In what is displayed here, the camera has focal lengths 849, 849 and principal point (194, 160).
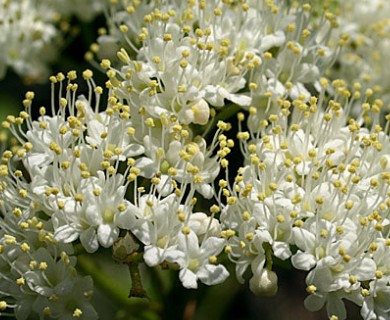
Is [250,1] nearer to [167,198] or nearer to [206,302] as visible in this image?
[167,198]

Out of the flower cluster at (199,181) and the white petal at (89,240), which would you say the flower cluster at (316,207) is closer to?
the flower cluster at (199,181)

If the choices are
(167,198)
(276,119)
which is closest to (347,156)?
(276,119)

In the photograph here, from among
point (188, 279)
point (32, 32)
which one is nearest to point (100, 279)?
point (188, 279)

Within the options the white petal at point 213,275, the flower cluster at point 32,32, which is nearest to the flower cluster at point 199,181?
the white petal at point 213,275

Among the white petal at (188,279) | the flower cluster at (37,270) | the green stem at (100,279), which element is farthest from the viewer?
the green stem at (100,279)

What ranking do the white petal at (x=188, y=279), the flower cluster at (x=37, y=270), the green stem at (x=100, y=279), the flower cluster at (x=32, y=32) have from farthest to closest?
1. the flower cluster at (x=32, y=32)
2. the green stem at (x=100, y=279)
3. the flower cluster at (x=37, y=270)
4. the white petal at (x=188, y=279)

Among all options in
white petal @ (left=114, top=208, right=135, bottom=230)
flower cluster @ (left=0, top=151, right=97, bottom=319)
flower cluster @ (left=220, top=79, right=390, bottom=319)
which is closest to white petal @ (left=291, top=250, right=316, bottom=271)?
flower cluster @ (left=220, top=79, right=390, bottom=319)

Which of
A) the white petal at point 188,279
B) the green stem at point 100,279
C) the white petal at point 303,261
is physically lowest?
the green stem at point 100,279

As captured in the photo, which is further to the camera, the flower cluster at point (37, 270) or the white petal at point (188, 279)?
the flower cluster at point (37, 270)
